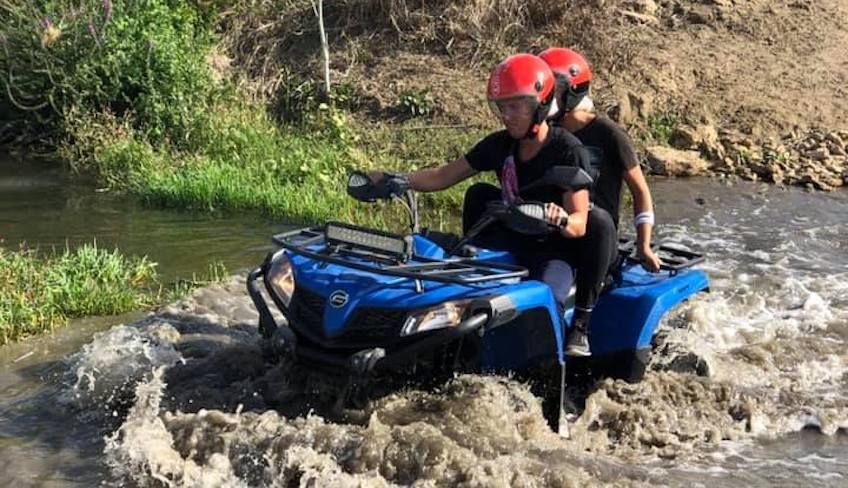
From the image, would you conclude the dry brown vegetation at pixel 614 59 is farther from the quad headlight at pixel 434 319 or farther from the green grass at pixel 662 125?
the quad headlight at pixel 434 319

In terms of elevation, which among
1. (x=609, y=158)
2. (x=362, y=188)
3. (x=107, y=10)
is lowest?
(x=362, y=188)

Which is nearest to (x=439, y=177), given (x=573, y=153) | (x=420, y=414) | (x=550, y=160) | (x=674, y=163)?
(x=550, y=160)

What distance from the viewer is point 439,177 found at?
20.1 feet

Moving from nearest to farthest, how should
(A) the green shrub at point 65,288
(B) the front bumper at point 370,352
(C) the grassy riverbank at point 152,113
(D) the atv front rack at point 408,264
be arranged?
1. (B) the front bumper at point 370,352
2. (D) the atv front rack at point 408,264
3. (A) the green shrub at point 65,288
4. (C) the grassy riverbank at point 152,113

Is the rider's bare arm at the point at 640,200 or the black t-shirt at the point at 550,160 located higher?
the black t-shirt at the point at 550,160

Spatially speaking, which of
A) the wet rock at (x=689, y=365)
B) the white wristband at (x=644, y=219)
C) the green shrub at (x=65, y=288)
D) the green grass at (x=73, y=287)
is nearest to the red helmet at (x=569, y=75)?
the white wristband at (x=644, y=219)

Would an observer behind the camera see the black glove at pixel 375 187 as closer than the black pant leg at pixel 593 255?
No

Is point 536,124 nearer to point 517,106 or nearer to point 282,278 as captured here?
point 517,106

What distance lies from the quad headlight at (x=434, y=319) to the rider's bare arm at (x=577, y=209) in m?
0.77

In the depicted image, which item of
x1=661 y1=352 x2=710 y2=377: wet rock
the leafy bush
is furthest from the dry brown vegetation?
x1=661 y1=352 x2=710 y2=377: wet rock

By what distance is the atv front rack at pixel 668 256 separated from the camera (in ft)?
20.1

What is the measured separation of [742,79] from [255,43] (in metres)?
6.83

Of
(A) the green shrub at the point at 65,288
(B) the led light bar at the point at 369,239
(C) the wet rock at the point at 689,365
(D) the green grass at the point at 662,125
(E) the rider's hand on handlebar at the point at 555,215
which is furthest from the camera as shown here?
(D) the green grass at the point at 662,125

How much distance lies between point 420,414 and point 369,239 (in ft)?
3.06
